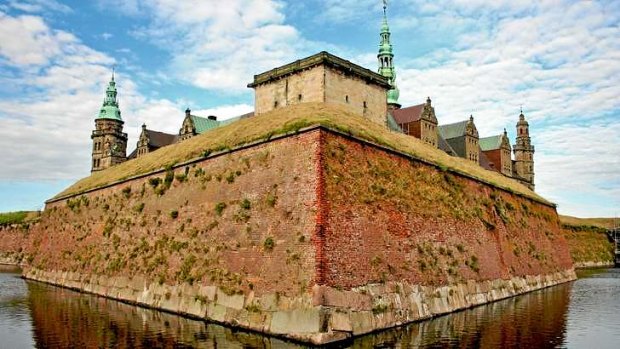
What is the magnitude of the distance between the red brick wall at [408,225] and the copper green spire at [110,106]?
77.2 meters

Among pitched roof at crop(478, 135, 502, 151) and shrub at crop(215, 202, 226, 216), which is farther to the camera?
pitched roof at crop(478, 135, 502, 151)

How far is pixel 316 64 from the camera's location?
1641 inches

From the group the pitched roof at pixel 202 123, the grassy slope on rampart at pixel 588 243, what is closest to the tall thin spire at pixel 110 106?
the pitched roof at pixel 202 123

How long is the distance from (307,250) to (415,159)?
10.8 meters

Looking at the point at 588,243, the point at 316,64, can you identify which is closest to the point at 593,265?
the point at 588,243

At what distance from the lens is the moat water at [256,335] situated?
1839 cm

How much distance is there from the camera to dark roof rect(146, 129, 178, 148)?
8662cm

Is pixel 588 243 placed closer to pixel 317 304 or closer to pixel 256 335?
pixel 317 304

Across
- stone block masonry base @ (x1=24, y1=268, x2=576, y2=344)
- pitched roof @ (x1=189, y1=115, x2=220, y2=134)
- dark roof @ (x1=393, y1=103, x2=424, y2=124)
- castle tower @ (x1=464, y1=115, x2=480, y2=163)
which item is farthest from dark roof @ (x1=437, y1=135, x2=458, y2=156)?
stone block masonry base @ (x1=24, y1=268, x2=576, y2=344)

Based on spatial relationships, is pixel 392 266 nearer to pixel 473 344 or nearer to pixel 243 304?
pixel 473 344

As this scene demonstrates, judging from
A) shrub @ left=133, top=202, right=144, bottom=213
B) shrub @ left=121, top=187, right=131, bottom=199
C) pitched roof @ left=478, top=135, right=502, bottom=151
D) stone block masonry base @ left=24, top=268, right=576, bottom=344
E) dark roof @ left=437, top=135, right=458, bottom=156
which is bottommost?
stone block masonry base @ left=24, top=268, right=576, bottom=344

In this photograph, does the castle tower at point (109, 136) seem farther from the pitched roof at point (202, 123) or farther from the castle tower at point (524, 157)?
the castle tower at point (524, 157)

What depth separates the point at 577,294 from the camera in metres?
35.5

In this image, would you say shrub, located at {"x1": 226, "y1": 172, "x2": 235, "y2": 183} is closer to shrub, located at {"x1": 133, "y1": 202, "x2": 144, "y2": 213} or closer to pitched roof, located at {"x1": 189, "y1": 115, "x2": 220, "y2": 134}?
shrub, located at {"x1": 133, "y1": 202, "x2": 144, "y2": 213}
